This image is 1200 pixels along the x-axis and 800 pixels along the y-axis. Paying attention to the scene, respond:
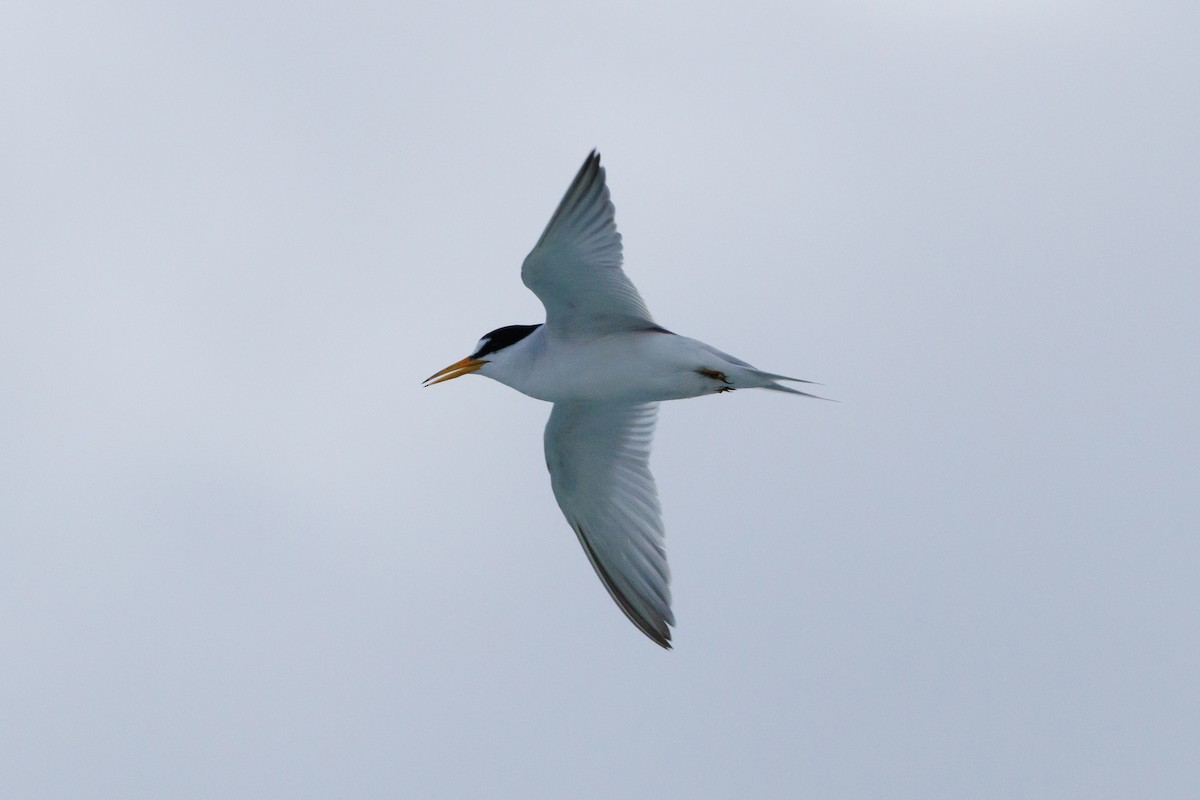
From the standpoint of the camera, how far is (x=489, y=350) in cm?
1055

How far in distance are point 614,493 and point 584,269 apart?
2.56 m

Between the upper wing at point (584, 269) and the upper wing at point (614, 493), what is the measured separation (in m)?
1.36

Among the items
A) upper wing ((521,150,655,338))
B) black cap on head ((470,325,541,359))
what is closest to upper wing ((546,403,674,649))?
black cap on head ((470,325,541,359))

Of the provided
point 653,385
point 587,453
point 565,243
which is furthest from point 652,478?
point 565,243

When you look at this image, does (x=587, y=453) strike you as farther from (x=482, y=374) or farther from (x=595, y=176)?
(x=595, y=176)

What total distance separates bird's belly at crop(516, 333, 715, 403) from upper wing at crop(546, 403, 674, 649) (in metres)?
0.97

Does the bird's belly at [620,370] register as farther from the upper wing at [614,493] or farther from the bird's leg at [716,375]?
the upper wing at [614,493]

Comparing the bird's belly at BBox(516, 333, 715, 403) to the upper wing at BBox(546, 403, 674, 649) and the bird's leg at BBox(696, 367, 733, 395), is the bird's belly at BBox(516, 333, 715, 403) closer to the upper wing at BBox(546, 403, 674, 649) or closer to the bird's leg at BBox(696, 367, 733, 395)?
the bird's leg at BBox(696, 367, 733, 395)

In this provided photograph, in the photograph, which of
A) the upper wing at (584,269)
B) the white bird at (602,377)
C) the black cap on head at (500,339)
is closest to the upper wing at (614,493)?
the white bird at (602,377)

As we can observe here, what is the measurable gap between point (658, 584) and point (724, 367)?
2.11m

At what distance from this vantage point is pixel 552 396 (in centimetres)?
1034

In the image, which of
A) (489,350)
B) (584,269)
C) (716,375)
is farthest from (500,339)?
(716,375)

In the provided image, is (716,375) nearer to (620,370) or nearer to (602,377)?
(620,370)

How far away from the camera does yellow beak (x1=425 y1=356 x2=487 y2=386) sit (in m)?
10.6
